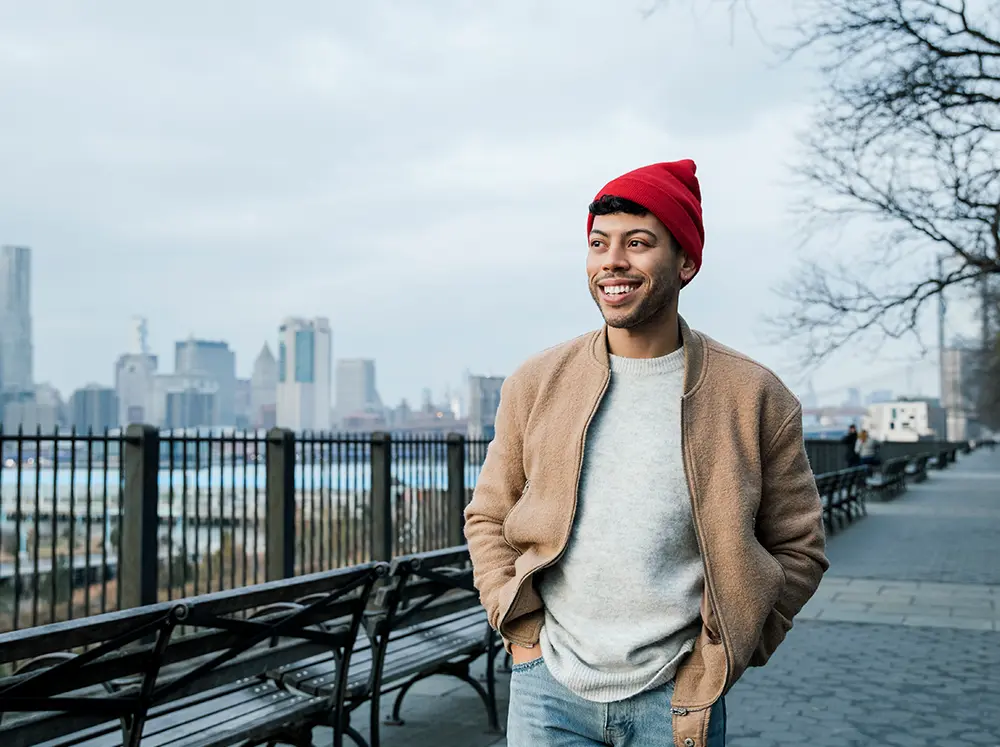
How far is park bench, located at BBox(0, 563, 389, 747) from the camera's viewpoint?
339 centimetres

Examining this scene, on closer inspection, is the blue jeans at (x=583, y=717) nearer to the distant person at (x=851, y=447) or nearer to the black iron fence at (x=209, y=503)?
the black iron fence at (x=209, y=503)

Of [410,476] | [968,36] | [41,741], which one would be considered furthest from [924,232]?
[41,741]

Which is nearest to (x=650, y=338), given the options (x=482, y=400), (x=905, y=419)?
(x=482, y=400)

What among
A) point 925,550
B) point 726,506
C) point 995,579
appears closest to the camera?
point 726,506

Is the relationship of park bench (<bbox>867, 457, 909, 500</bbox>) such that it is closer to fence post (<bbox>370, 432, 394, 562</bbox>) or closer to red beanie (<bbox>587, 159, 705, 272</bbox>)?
fence post (<bbox>370, 432, 394, 562</bbox>)

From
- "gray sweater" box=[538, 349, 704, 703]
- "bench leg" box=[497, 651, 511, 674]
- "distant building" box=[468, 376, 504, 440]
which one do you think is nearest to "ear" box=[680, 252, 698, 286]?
"gray sweater" box=[538, 349, 704, 703]

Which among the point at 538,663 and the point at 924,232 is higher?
the point at 924,232

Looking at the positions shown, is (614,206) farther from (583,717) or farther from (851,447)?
(851,447)

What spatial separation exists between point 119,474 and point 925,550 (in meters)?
12.7

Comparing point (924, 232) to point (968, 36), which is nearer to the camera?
point (968, 36)

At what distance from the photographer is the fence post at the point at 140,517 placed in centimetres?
663

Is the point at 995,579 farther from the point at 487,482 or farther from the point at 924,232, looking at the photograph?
the point at 487,482

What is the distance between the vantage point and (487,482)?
8.00ft

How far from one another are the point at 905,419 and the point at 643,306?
12120 cm
